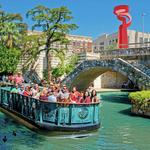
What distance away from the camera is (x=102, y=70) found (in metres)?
33.3

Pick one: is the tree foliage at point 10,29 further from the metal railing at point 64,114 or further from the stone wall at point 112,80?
the metal railing at point 64,114

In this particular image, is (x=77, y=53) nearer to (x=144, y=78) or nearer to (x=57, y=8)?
(x=57, y=8)

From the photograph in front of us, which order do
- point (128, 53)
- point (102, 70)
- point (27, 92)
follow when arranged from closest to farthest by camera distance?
point (27, 92)
point (128, 53)
point (102, 70)

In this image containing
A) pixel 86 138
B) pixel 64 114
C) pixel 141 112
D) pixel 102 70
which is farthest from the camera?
pixel 102 70

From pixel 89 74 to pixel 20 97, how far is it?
602 inches

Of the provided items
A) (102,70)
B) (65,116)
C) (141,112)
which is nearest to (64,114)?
(65,116)

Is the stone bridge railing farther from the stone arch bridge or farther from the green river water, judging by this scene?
the green river water

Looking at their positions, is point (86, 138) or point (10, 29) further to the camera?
point (10, 29)

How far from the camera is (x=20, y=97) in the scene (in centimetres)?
2072

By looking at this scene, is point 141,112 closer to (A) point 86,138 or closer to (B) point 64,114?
(A) point 86,138

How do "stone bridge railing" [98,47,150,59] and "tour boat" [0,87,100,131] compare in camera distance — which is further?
"stone bridge railing" [98,47,150,59]

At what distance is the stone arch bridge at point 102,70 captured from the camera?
85.7ft

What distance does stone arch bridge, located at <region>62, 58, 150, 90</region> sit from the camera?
26125 millimetres

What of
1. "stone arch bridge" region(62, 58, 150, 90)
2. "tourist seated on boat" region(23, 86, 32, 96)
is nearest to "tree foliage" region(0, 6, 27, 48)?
"stone arch bridge" region(62, 58, 150, 90)
